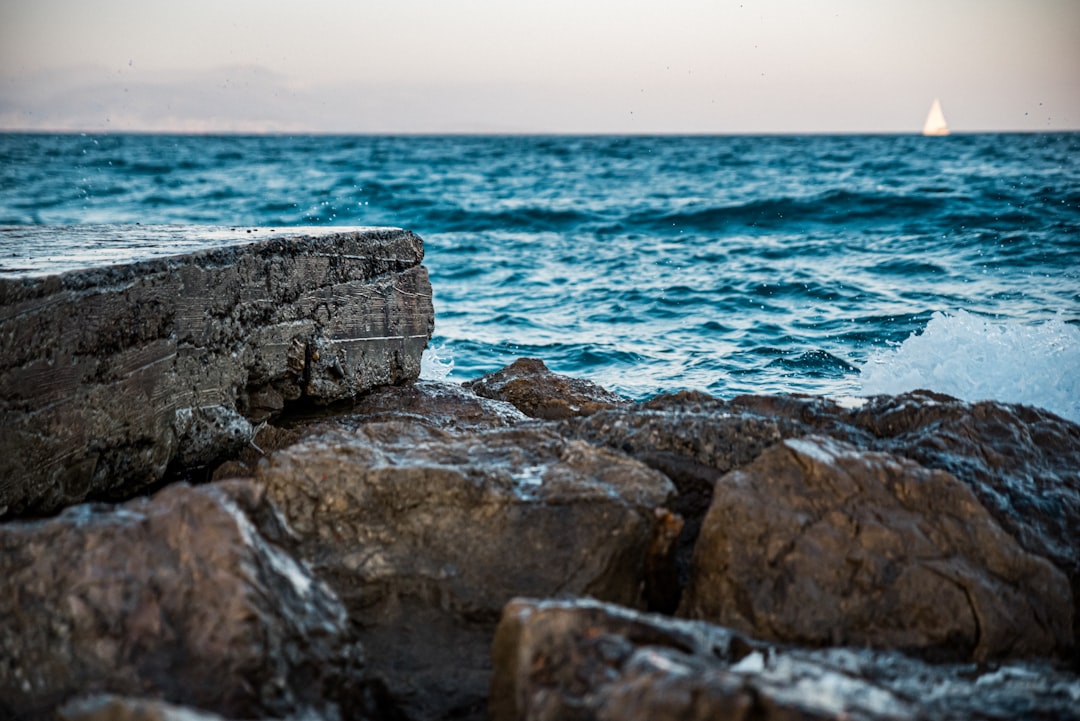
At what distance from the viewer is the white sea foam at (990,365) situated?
499 centimetres

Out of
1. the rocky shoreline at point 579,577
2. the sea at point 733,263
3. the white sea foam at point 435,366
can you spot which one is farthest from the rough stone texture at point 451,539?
the white sea foam at point 435,366

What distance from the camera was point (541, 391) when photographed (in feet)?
14.0

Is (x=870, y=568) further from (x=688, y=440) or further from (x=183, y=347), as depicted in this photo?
(x=183, y=347)

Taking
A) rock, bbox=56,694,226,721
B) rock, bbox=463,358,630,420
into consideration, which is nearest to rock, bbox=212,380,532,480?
rock, bbox=463,358,630,420

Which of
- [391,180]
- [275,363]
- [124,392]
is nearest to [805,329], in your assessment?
[275,363]

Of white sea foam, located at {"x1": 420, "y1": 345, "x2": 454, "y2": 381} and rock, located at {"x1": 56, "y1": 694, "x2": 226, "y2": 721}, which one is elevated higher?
rock, located at {"x1": 56, "y1": 694, "x2": 226, "y2": 721}

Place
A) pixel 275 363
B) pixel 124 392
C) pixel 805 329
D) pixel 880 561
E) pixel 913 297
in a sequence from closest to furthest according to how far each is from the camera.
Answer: pixel 880 561 → pixel 124 392 → pixel 275 363 → pixel 805 329 → pixel 913 297

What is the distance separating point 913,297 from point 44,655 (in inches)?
312

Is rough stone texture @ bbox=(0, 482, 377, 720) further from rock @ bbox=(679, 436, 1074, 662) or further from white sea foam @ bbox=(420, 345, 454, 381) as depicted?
white sea foam @ bbox=(420, 345, 454, 381)

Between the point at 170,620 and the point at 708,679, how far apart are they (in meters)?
1.06

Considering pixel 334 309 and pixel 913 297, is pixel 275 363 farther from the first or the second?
pixel 913 297

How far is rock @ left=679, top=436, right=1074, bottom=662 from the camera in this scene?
2080mm

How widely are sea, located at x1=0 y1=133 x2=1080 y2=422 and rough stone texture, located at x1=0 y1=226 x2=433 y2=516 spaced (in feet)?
1.47

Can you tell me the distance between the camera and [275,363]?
3463mm
